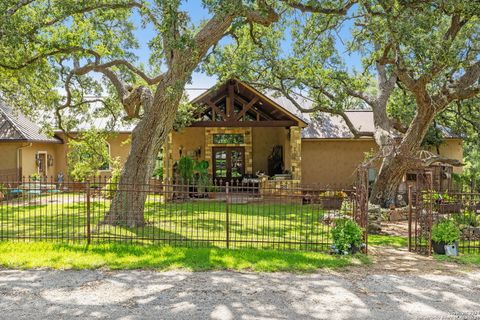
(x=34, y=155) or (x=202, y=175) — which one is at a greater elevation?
(x=34, y=155)

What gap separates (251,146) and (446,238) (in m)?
13.7

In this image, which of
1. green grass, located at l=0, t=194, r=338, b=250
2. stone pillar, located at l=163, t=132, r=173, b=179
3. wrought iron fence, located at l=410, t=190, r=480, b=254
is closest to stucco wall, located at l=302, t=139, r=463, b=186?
stone pillar, located at l=163, t=132, r=173, b=179

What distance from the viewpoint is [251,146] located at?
21.3 m

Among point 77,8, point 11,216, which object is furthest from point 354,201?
point 11,216

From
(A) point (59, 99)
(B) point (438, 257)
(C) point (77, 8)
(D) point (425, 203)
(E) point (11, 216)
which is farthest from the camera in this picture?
(A) point (59, 99)

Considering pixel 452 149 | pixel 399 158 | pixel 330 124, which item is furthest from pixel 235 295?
pixel 452 149

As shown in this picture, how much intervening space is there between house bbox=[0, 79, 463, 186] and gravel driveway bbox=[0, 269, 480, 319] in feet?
36.4

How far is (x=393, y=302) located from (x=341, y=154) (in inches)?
605

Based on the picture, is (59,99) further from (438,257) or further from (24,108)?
(438,257)

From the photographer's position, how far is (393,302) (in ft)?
18.4

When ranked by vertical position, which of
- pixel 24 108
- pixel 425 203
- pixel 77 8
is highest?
pixel 77 8

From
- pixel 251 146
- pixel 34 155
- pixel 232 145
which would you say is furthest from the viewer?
pixel 251 146

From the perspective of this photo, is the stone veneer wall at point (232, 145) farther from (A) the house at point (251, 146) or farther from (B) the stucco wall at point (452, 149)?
(B) the stucco wall at point (452, 149)

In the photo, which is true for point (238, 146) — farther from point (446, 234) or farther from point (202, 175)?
point (446, 234)
